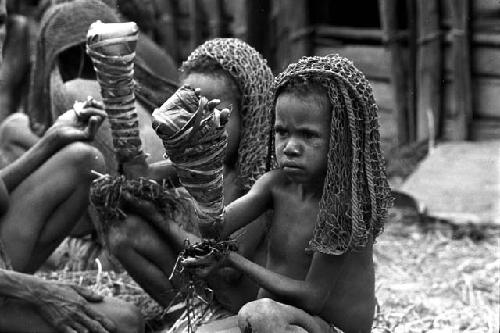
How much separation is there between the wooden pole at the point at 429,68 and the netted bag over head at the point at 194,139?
4878mm

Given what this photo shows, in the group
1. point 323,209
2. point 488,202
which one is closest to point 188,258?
point 323,209

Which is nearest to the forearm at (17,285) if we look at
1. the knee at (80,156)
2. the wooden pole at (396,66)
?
the knee at (80,156)

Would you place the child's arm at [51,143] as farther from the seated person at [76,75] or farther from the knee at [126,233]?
the seated person at [76,75]

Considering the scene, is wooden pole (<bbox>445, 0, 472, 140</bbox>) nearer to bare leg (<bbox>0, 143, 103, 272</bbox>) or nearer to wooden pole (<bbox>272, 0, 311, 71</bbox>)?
wooden pole (<bbox>272, 0, 311, 71</bbox>)

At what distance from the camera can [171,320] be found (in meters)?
4.61

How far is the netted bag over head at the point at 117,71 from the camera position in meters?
4.09

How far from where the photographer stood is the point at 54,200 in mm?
4738

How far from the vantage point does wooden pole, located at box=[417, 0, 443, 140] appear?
8.09m

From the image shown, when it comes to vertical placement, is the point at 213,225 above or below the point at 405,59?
above

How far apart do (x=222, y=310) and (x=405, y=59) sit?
14.9 ft

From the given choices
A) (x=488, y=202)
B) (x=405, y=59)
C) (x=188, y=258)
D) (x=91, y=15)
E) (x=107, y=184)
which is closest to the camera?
(x=188, y=258)

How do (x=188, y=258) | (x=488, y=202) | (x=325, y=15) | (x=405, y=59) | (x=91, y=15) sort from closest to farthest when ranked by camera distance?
(x=188, y=258) → (x=91, y=15) → (x=488, y=202) → (x=405, y=59) → (x=325, y=15)

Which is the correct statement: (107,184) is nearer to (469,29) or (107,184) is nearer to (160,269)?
(160,269)

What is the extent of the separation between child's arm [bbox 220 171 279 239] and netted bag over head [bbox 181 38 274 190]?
1.46 feet
